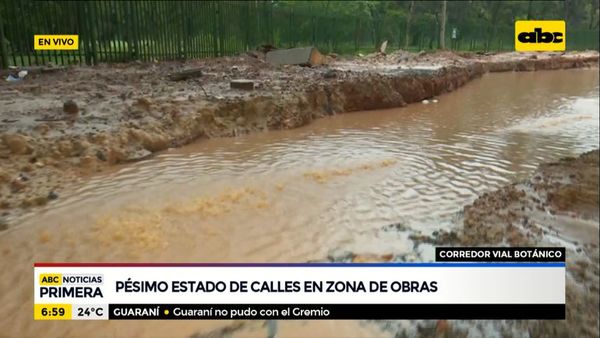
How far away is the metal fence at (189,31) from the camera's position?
159cm

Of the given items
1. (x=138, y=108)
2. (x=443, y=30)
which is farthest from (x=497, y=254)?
(x=443, y=30)

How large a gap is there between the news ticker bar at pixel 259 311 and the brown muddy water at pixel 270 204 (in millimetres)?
306

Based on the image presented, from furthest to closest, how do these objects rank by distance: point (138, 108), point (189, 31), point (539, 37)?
1. point (189, 31)
2. point (138, 108)
3. point (539, 37)

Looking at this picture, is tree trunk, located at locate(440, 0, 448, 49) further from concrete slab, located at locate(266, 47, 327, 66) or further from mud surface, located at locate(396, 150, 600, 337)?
mud surface, located at locate(396, 150, 600, 337)

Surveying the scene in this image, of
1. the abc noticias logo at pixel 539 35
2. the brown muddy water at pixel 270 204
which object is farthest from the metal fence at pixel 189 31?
the brown muddy water at pixel 270 204

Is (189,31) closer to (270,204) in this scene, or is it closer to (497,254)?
(270,204)

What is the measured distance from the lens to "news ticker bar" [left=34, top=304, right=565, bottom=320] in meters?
1.23

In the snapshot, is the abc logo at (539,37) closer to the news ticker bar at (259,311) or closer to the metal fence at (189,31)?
the metal fence at (189,31)

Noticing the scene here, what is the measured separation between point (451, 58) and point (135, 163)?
11.0 metres

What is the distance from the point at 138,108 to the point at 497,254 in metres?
4.19

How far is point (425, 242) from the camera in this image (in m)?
2.43

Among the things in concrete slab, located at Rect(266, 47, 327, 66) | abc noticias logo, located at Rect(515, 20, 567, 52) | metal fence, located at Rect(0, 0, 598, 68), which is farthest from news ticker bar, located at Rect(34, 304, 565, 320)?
concrete slab, located at Rect(266, 47, 327, 66)

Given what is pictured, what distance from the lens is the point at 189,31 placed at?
321 inches

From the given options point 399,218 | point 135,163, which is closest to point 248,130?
point 135,163
